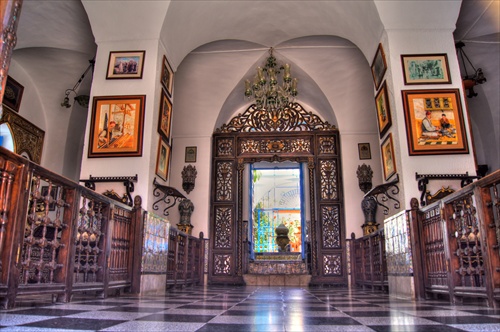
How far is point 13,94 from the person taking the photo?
7.57 metres

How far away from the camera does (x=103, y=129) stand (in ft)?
17.6

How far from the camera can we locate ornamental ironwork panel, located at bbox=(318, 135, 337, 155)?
8734 millimetres

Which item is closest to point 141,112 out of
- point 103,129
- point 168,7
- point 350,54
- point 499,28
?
point 103,129

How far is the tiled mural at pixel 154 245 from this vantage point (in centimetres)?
438

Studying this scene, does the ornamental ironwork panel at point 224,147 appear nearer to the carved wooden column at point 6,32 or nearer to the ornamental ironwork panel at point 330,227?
the ornamental ironwork panel at point 330,227

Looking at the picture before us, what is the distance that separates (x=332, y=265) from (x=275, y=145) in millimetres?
2940

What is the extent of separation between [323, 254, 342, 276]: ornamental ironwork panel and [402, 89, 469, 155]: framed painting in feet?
13.0

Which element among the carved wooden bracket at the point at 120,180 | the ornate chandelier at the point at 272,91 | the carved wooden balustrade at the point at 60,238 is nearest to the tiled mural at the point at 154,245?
the carved wooden balustrade at the point at 60,238

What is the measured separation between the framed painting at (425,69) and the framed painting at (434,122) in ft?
0.55

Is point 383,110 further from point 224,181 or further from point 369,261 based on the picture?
point 224,181

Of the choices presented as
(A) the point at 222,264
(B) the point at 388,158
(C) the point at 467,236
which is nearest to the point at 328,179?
(A) the point at 222,264

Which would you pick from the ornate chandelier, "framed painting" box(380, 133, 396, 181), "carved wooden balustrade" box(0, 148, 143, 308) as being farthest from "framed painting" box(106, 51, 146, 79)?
"framed painting" box(380, 133, 396, 181)

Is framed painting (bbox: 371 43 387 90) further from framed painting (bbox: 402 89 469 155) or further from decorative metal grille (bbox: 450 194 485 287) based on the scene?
decorative metal grille (bbox: 450 194 485 287)

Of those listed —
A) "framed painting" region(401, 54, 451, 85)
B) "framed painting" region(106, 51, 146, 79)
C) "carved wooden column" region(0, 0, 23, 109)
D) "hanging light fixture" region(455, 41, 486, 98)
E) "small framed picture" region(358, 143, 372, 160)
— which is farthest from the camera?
"small framed picture" region(358, 143, 372, 160)
